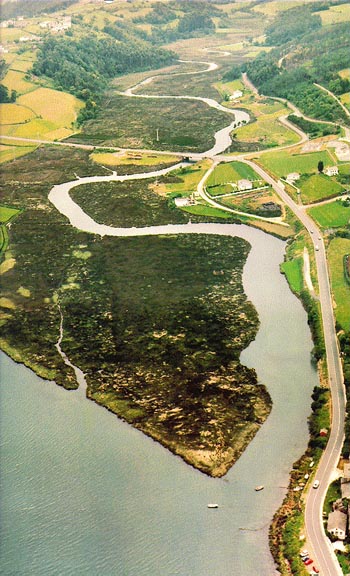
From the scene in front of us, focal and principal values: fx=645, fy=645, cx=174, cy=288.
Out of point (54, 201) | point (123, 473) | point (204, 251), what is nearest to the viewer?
point (123, 473)

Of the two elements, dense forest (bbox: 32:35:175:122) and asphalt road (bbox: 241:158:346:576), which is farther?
dense forest (bbox: 32:35:175:122)

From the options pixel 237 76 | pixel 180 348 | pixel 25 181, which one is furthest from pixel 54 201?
pixel 237 76

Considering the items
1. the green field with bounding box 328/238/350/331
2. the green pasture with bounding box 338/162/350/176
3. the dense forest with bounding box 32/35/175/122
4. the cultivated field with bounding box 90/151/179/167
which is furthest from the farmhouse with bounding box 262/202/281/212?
the dense forest with bounding box 32/35/175/122

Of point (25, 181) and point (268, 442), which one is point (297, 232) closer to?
point (268, 442)

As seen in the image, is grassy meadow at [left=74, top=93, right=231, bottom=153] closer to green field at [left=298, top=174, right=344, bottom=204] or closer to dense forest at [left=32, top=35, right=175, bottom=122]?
dense forest at [left=32, top=35, right=175, bottom=122]

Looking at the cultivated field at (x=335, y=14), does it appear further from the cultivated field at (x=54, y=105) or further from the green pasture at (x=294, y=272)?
the green pasture at (x=294, y=272)

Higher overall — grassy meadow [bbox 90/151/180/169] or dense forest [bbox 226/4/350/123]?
dense forest [bbox 226/4/350/123]

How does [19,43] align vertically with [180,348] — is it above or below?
above

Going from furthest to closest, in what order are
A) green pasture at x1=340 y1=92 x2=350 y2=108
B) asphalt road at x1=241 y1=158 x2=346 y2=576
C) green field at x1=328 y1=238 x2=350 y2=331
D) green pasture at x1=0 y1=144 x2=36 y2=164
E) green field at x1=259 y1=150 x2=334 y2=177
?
1. green pasture at x1=340 y1=92 x2=350 y2=108
2. green pasture at x1=0 y1=144 x2=36 y2=164
3. green field at x1=259 y1=150 x2=334 y2=177
4. green field at x1=328 y1=238 x2=350 y2=331
5. asphalt road at x1=241 y1=158 x2=346 y2=576
